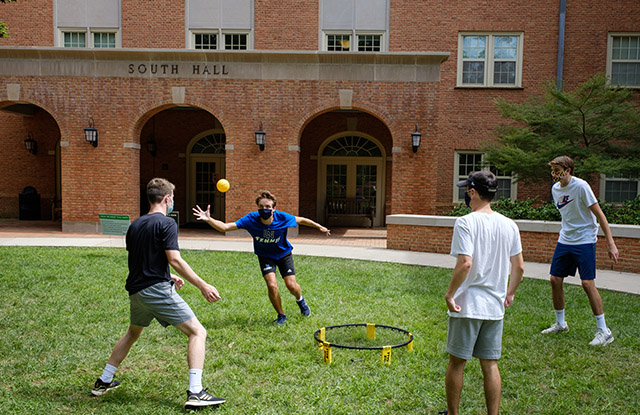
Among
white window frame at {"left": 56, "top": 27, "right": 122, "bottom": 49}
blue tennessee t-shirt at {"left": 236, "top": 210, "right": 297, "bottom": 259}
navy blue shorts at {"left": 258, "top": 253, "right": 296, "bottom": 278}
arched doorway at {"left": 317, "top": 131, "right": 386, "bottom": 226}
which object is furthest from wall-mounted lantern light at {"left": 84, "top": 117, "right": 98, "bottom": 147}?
navy blue shorts at {"left": 258, "top": 253, "right": 296, "bottom": 278}

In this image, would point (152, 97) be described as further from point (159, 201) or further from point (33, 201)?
point (159, 201)

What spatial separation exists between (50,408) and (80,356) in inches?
50.1

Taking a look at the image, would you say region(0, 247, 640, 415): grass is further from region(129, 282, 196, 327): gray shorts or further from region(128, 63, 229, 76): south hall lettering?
region(128, 63, 229, 76): south hall lettering

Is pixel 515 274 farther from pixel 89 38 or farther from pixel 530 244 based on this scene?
pixel 89 38

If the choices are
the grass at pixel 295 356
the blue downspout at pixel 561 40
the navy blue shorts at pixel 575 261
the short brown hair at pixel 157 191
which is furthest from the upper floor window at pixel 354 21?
the short brown hair at pixel 157 191

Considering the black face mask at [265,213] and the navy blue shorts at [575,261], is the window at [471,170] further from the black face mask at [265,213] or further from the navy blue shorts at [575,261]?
the black face mask at [265,213]

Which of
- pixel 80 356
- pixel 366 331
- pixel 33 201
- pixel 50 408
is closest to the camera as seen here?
pixel 50 408

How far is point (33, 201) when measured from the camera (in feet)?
69.1

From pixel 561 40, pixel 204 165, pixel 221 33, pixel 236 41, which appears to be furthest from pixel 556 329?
pixel 204 165

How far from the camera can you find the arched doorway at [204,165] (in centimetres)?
2183

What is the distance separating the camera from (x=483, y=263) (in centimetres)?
379

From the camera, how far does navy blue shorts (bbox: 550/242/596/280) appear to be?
6301 mm

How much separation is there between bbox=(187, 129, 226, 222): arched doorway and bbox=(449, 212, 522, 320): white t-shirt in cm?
1868

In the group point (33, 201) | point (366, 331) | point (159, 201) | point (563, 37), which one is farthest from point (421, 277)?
point (33, 201)
